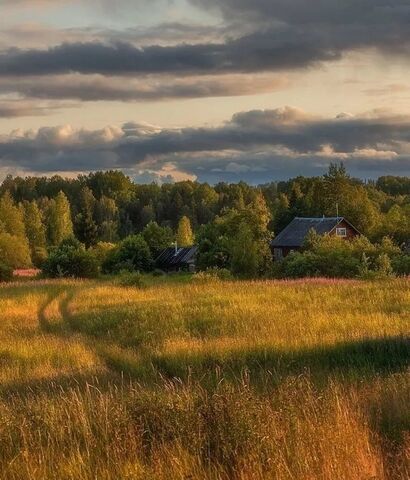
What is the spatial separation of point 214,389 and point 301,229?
2493 inches

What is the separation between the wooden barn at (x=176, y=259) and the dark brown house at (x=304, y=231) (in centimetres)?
982

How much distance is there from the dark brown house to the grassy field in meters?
43.8

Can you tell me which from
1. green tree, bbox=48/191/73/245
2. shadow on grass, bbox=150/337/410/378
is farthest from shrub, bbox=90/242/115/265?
shadow on grass, bbox=150/337/410/378

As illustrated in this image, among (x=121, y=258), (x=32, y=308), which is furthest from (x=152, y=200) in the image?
(x=32, y=308)

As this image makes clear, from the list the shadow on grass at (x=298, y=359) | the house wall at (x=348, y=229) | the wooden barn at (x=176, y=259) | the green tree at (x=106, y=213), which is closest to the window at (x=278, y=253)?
the house wall at (x=348, y=229)

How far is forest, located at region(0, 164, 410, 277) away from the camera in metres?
50.2

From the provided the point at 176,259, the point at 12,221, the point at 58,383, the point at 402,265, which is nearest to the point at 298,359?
the point at 58,383

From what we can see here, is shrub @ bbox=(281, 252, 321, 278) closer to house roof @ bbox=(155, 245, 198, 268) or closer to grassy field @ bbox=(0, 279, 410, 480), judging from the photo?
grassy field @ bbox=(0, 279, 410, 480)

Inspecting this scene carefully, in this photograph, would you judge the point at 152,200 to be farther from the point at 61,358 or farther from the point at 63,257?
the point at 61,358

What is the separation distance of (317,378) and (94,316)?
531 inches

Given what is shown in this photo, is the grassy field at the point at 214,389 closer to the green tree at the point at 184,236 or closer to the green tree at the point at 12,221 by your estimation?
the green tree at the point at 184,236

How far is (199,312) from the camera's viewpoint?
21.2 m

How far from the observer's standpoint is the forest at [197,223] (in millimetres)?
50250

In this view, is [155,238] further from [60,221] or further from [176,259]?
[60,221]
